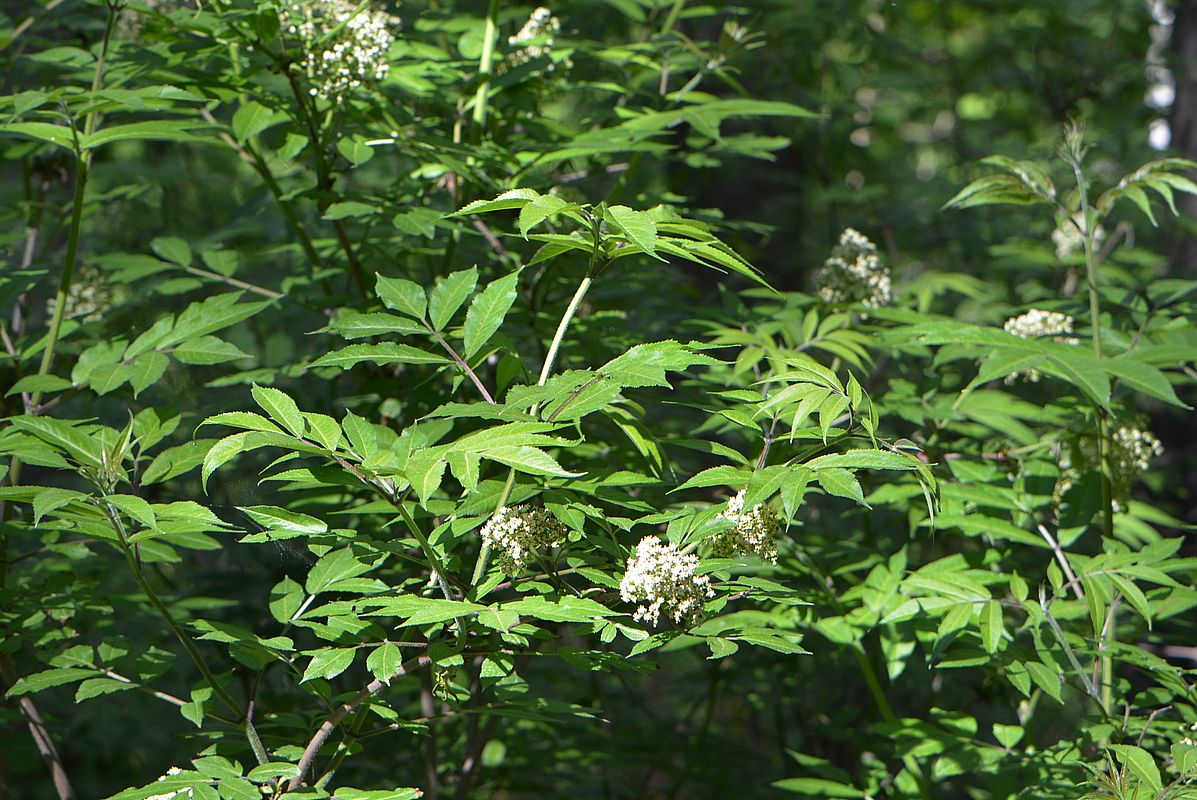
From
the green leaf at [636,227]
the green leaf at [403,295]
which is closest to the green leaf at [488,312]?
the green leaf at [403,295]

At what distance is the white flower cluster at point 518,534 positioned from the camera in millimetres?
1568

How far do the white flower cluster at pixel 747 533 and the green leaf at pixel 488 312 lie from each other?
0.46m

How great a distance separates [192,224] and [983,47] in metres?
4.77

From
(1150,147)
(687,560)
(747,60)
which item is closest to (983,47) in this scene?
(1150,147)

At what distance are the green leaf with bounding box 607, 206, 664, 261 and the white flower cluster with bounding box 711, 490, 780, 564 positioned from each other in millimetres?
417

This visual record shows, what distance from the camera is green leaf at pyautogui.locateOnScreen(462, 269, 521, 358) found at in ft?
5.55

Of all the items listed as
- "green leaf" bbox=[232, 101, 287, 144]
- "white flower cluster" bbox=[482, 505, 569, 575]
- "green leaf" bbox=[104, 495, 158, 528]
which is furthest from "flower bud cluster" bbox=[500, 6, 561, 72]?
"green leaf" bbox=[104, 495, 158, 528]

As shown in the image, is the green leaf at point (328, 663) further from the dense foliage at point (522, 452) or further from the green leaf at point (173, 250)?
the green leaf at point (173, 250)

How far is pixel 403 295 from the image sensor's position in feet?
5.98

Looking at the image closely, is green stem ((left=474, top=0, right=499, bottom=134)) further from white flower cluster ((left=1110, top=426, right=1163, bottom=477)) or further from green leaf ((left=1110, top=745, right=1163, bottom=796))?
green leaf ((left=1110, top=745, right=1163, bottom=796))

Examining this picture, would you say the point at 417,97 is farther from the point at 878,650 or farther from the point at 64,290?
the point at 878,650

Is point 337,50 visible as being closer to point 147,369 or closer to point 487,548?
point 147,369

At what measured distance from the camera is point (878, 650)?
3.21 metres

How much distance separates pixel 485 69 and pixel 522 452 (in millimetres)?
1356
